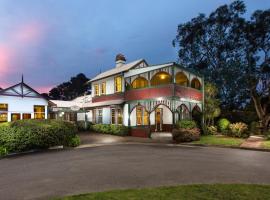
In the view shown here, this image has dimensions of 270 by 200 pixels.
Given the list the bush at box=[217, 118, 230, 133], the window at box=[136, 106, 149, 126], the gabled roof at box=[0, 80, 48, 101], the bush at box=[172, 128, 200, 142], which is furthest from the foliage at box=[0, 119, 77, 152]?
the bush at box=[217, 118, 230, 133]

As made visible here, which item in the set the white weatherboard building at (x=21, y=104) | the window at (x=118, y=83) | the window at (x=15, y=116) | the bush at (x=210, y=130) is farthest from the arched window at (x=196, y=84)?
the window at (x=15, y=116)

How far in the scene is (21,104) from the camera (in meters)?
27.4

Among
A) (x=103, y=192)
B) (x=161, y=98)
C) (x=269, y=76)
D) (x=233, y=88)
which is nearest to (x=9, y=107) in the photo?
(x=161, y=98)

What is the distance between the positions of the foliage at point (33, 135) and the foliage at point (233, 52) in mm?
21612

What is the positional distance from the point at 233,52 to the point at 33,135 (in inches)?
1137

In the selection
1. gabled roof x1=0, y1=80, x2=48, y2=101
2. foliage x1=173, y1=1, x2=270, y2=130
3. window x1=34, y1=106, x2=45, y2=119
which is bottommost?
window x1=34, y1=106, x2=45, y2=119

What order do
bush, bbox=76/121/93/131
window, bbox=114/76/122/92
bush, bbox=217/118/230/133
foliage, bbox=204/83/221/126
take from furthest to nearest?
bush, bbox=76/121/93/131, window, bbox=114/76/122/92, foliage, bbox=204/83/221/126, bush, bbox=217/118/230/133

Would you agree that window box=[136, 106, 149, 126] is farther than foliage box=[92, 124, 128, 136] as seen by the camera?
Yes

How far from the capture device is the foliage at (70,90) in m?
77.6

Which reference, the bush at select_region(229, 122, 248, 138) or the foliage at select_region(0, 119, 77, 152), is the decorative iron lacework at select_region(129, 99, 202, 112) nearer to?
the bush at select_region(229, 122, 248, 138)

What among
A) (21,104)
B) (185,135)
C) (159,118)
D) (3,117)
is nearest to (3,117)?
(3,117)

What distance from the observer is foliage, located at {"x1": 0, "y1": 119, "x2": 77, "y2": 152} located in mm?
13844

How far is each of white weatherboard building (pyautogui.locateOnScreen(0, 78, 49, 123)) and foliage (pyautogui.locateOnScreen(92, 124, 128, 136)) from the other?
693 cm

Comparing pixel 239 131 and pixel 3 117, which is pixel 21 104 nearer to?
pixel 3 117
